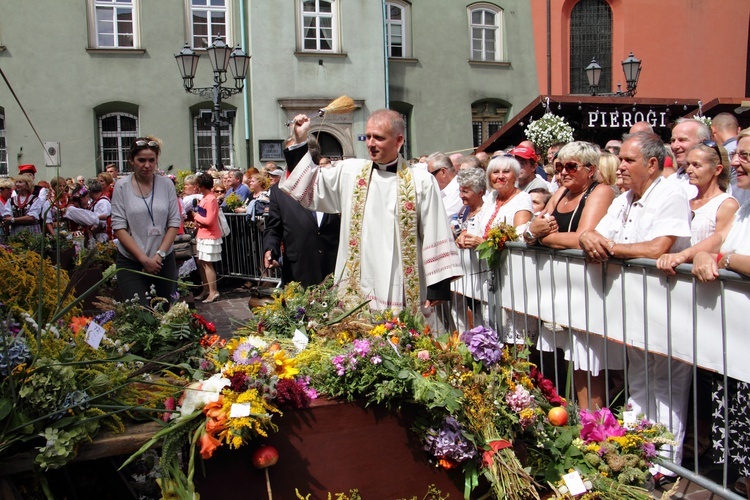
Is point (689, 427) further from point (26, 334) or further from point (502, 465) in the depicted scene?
point (26, 334)

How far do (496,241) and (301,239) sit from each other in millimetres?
1575

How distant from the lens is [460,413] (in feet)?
9.73

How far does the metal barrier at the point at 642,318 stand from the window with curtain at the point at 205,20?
18980 millimetres

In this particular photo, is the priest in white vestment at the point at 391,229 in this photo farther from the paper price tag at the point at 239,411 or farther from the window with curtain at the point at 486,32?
the window with curtain at the point at 486,32

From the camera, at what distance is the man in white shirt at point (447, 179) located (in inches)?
279

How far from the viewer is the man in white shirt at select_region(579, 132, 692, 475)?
13.3ft

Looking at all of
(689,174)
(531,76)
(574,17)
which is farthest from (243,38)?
(689,174)

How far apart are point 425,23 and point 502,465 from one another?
23.6 metres

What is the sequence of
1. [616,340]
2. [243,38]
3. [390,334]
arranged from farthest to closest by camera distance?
[243,38] < [616,340] < [390,334]

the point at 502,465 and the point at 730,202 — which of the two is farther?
the point at 730,202

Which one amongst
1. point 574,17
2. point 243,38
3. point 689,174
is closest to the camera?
point 689,174

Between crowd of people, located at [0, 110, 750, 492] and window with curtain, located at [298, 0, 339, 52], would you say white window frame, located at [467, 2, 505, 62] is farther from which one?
crowd of people, located at [0, 110, 750, 492]

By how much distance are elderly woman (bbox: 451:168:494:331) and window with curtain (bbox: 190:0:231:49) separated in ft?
58.7

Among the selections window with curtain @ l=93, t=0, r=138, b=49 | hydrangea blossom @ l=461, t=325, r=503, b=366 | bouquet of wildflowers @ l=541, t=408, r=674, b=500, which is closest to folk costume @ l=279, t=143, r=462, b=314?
hydrangea blossom @ l=461, t=325, r=503, b=366
